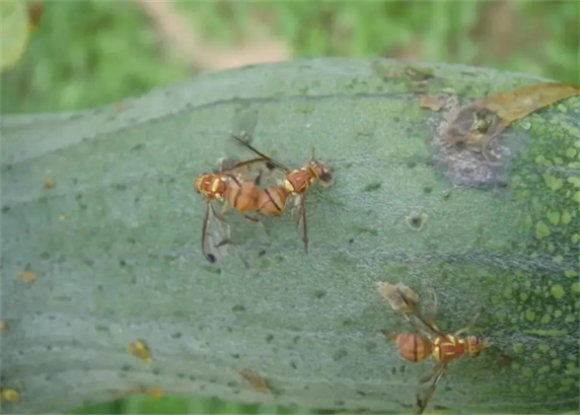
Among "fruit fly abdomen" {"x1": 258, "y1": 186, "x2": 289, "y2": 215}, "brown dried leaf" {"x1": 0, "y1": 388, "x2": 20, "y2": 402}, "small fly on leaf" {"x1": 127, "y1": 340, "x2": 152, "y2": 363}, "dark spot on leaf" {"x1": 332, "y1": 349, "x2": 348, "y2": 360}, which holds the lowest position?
"brown dried leaf" {"x1": 0, "y1": 388, "x2": 20, "y2": 402}

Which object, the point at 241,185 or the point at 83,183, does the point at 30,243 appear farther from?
the point at 241,185

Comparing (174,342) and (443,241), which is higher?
(443,241)

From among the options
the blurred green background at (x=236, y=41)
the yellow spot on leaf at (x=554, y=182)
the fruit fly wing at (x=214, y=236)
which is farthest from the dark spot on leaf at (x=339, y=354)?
the blurred green background at (x=236, y=41)

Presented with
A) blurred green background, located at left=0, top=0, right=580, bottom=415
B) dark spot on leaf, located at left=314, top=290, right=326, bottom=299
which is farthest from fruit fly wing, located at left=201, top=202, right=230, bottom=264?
blurred green background, located at left=0, top=0, right=580, bottom=415

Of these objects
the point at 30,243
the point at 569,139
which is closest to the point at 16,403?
the point at 30,243

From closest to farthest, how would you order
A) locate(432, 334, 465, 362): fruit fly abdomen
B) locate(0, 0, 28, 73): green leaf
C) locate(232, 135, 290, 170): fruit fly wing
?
locate(432, 334, 465, 362): fruit fly abdomen
locate(232, 135, 290, 170): fruit fly wing
locate(0, 0, 28, 73): green leaf

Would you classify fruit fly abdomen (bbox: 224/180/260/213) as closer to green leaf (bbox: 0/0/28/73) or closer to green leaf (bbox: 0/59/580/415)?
green leaf (bbox: 0/59/580/415)
